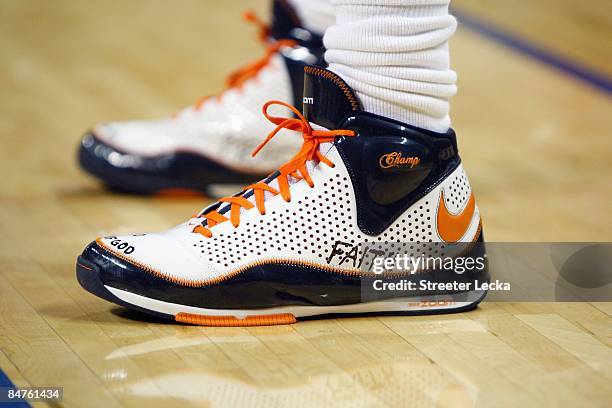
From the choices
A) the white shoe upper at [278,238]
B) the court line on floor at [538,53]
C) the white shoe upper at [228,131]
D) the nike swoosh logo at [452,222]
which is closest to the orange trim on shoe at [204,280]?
the white shoe upper at [278,238]

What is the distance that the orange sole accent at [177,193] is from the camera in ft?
5.28

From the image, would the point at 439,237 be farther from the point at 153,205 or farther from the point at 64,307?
the point at 153,205

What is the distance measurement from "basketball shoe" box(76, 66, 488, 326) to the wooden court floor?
0.03m

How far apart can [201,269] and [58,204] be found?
0.50 m

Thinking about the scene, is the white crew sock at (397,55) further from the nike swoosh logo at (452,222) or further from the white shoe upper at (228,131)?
the white shoe upper at (228,131)

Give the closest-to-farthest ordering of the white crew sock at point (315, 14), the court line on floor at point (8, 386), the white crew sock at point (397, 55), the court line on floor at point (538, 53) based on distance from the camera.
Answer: the court line on floor at point (8, 386) < the white crew sock at point (397, 55) < the white crew sock at point (315, 14) < the court line on floor at point (538, 53)

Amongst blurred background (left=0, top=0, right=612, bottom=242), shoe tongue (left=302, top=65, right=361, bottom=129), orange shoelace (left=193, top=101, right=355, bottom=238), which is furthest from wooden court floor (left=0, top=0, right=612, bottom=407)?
shoe tongue (left=302, top=65, right=361, bottom=129)

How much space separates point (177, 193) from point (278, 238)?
0.50 m

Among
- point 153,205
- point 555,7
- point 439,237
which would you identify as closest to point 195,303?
point 439,237

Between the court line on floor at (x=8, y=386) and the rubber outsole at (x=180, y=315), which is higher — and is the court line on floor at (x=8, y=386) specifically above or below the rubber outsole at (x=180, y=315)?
below

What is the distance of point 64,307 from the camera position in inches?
47.3

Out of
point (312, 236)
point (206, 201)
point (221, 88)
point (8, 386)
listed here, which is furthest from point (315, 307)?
point (221, 88)

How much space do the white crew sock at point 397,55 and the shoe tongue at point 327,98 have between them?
0.02m

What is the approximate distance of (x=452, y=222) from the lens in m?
1.18
